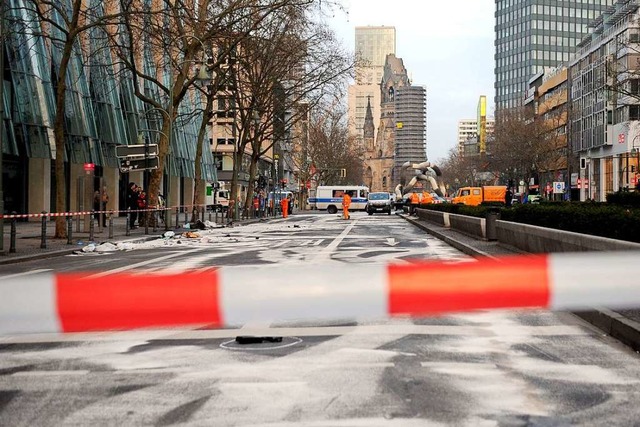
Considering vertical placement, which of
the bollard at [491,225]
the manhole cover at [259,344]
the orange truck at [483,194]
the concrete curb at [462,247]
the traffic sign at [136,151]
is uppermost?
the traffic sign at [136,151]

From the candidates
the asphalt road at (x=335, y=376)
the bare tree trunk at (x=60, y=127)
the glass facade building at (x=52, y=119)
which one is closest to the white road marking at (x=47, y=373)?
the asphalt road at (x=335, y=376)

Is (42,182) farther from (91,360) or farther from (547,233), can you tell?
(91,360)

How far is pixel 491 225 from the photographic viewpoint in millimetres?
21859

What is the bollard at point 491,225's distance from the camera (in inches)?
857

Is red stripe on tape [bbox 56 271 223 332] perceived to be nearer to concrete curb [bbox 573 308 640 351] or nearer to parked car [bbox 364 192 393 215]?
concrete curb [bbox 573 308 640 351]

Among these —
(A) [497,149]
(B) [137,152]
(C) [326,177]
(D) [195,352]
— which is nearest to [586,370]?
(D) [195,352]

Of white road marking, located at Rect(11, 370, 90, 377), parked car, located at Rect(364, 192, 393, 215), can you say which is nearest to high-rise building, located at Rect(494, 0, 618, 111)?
parked car, located at Rect(364, 192, 393, 215)

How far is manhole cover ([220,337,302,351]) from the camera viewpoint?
6746 millimetres

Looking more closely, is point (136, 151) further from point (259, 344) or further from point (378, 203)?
point (378, 203)

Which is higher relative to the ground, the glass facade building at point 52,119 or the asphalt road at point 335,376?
the glass facade building at point 52,119

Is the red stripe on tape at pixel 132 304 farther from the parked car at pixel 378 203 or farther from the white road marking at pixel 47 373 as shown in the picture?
the parked car at pixel 378 203

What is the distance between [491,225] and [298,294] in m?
18.7

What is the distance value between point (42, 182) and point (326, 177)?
7368 centimetres

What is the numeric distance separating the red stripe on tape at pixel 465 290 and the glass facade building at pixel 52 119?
28462 millimetres
